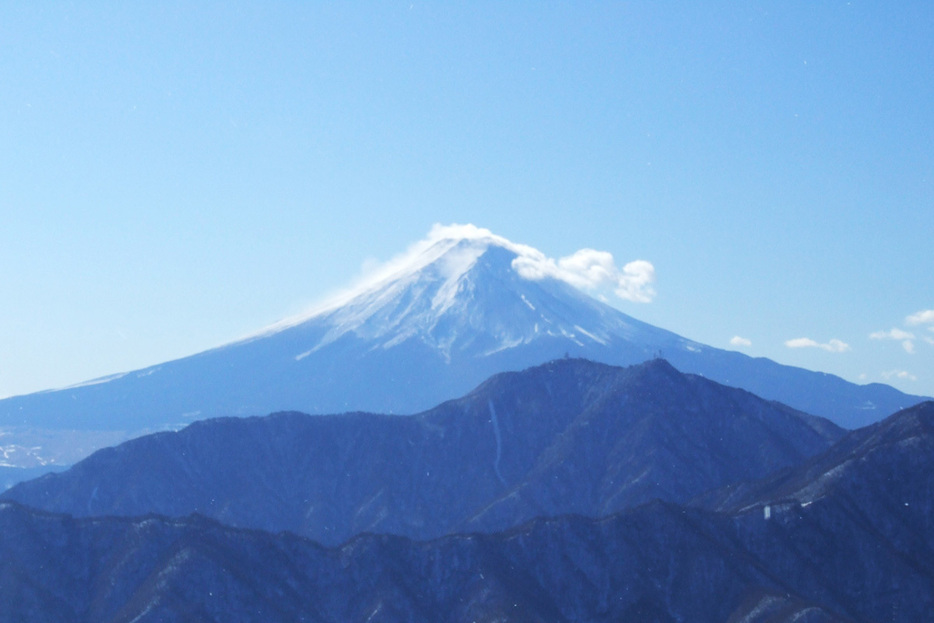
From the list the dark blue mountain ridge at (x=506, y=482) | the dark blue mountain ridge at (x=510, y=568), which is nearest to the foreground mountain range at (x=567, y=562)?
the dark blue mountain ridge at (x=510, y=568)

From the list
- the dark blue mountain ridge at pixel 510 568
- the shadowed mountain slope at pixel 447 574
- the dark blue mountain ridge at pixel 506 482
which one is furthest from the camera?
the dark blue mountain ridge at pixel 506 482

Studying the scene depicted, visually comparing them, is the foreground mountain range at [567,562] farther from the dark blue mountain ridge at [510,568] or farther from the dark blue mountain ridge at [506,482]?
the dark blue mountain ridge at [506,482]

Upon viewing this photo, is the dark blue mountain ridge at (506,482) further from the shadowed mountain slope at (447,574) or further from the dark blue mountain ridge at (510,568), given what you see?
the shadowed mountain slope at (447,574)

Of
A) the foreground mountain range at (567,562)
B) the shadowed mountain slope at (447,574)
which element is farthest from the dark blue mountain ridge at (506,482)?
the shadowed mountain slope at (447,574)

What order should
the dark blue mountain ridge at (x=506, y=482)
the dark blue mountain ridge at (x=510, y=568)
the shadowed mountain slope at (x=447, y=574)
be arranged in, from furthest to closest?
Result: the dark blue mountain ridge at (x=506, y=482) < the dark blue mountain ridge at (x=510, y=568) < the shadowed mountain slope at (x=447, y=574)

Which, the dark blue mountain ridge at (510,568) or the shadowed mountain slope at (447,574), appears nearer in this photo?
the shadowed mountain slope at (447,574)

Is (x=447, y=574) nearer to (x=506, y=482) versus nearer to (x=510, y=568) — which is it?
(x=510, y=568)

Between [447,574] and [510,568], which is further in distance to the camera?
[510,568]

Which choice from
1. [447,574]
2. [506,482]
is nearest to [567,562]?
[447,574]

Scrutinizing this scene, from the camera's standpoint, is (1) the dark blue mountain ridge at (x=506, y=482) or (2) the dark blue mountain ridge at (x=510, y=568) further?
(1) the dark blue mountain ridge at (x=506, y=482)

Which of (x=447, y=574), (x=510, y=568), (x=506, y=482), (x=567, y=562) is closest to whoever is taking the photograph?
(x=447, y=574)

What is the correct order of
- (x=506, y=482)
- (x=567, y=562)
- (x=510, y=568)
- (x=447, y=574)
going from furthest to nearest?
(x=506, y=482) < (x=567, y=562) < (x=510, y=568) < (x=447, y=574)

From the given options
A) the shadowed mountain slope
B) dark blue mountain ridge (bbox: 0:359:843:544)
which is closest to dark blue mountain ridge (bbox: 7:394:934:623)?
the shadowed mountain slope

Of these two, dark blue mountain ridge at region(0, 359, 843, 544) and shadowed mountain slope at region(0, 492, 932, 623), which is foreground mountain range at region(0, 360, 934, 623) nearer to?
shadowed mountain slope at region(0, 492, 932, 623)
